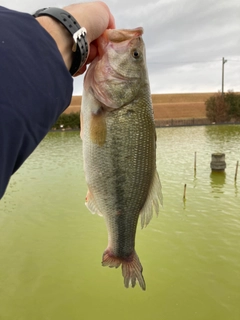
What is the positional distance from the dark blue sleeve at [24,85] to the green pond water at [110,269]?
5.10 m

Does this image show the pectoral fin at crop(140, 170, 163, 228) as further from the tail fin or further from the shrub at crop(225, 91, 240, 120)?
the shrub at crop(225, 91, 240, 120)

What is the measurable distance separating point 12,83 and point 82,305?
5.58 metres

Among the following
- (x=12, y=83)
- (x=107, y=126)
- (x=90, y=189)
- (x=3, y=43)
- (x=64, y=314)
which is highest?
(x=3, y=43)

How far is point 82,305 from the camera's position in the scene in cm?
561

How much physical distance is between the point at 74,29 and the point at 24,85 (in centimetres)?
63

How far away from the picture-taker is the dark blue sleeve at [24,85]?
91cm

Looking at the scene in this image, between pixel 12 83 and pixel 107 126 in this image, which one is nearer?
pixel 12 83

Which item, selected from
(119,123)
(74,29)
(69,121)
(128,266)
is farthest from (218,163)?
(69,121)

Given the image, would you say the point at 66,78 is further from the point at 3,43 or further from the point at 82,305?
the point at 82,305

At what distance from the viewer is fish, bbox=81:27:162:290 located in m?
2.03

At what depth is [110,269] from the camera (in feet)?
22.4

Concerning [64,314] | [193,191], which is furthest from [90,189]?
[193,191]

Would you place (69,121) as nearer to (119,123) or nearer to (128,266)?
(128,266)

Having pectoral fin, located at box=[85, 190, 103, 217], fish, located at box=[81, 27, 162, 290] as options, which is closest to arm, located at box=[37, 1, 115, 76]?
fish, located at box=[81, 27, 162, 290]
